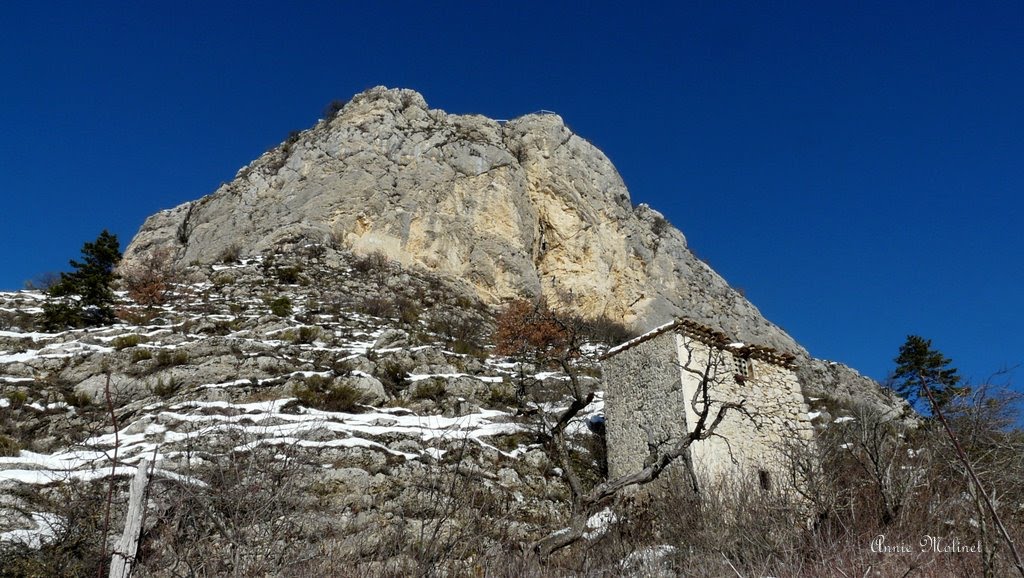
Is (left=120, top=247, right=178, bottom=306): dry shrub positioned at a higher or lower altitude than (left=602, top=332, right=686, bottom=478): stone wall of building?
higher

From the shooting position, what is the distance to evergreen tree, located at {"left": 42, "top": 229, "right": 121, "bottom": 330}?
19.6 m

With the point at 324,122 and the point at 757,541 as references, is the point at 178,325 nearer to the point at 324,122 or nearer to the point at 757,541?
the point at 757,541

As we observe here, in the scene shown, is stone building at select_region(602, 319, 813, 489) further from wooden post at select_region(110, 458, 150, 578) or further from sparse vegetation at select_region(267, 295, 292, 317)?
sparse vegetation at select_region(267, 295, 292, 317)

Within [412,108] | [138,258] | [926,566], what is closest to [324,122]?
[412,108]

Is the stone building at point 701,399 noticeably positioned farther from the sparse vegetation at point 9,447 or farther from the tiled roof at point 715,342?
the sparse vegetation at point 9,447

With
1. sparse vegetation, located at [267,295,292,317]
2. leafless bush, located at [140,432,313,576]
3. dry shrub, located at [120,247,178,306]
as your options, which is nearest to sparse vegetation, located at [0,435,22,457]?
leafless bush, located at [140,432,313,576]

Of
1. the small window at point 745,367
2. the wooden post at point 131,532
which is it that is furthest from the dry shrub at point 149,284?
the small window at point 745,367

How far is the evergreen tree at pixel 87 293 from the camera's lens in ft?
64.4

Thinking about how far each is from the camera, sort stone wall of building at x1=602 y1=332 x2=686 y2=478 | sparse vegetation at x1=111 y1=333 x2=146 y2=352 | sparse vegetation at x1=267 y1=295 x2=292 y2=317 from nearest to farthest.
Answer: stone wall of building at x1=602 y1=332 x2=686 y2=478
sparse vegetation at x1=111 y1=333 x2=146 y2=352
sparse vegetation at x1=267 y1=295 x2=292 y2=317

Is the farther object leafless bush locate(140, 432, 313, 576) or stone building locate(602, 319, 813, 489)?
stone building locate(602, 319, 813, 489)

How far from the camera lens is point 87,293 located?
20.9 meters

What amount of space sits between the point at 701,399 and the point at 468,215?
26.2m

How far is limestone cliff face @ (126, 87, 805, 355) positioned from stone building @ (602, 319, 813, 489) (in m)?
21.0

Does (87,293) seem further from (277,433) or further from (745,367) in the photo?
(745,367)
